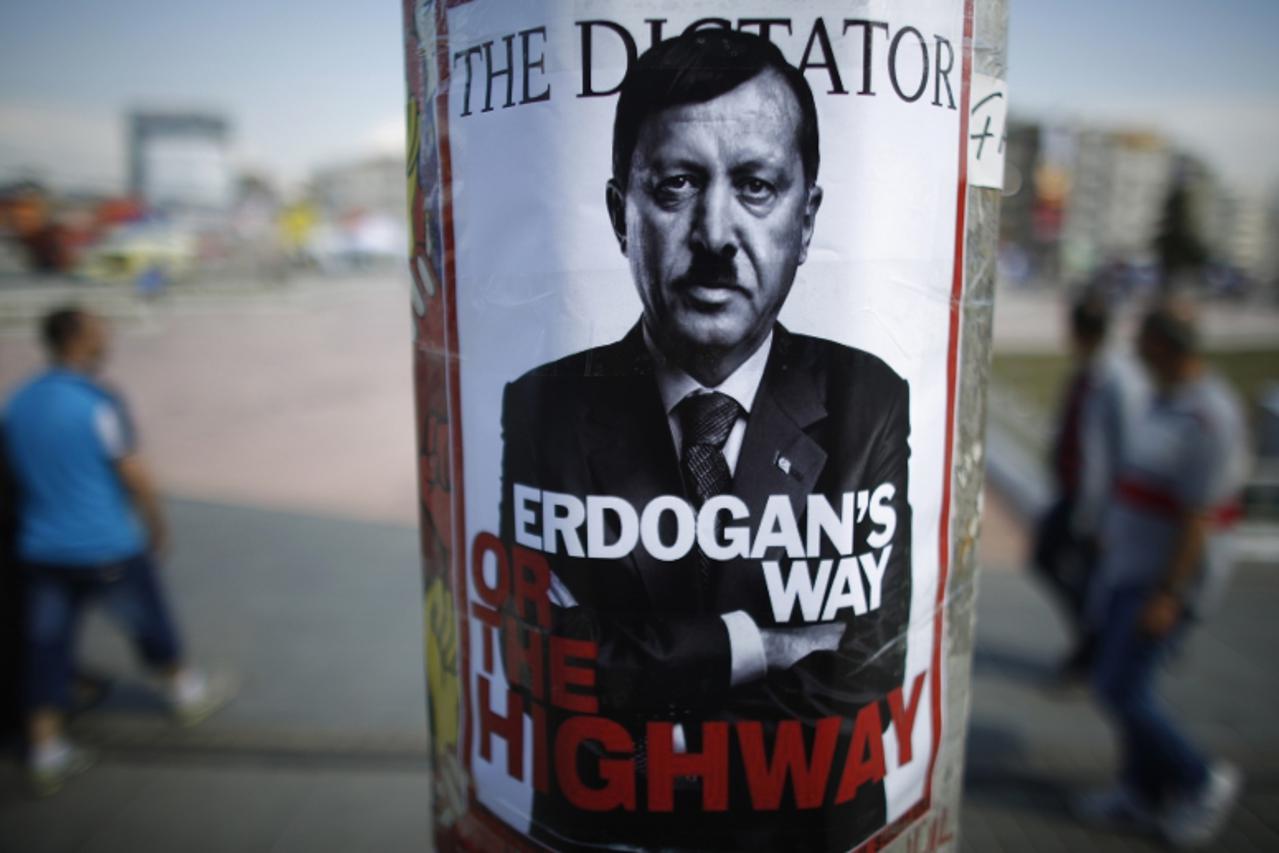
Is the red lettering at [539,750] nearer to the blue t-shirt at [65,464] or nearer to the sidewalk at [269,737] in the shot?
the sidewalk at [269,737]

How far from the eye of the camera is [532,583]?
1.41 m

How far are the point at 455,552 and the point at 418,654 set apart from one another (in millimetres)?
3581

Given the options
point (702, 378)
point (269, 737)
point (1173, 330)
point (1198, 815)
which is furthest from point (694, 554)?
point (269, 737)

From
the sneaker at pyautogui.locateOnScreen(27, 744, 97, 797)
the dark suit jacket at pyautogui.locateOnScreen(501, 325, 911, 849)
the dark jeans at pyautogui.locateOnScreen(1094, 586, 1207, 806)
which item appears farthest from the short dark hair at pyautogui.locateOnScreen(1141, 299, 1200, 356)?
the sneaker at pyautogui.locateOnScreen(27, 744, 97, 797)

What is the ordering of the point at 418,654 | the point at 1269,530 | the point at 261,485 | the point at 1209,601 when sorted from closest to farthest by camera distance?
the point at 1209,601
the point at 418,654
the point at 1269,530
the point at 261,485

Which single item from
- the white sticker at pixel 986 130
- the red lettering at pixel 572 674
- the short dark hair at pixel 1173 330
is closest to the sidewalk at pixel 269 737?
the red lettering at pixel 572 674

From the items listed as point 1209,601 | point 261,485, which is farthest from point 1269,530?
point 261,485

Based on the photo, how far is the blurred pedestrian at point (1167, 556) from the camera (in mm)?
3031

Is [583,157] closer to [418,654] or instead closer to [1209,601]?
[1209,601]

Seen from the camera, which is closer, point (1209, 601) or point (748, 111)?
point (748, 111)

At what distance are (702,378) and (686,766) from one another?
0.63 meters

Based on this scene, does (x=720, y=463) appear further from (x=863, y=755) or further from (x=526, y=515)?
(x=863, y=755)

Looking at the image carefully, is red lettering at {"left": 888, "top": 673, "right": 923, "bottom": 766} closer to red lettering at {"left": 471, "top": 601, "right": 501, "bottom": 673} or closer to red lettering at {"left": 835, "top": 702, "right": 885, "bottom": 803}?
red lettering at {"left": 835, "top": 702, "right": 885, "bottom": 803}

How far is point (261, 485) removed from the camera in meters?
8.40
